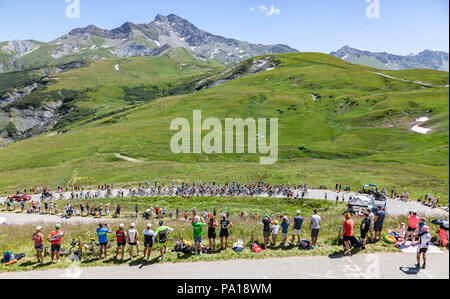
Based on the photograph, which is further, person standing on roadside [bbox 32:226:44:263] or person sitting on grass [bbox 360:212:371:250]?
person sitting on grass [bbox 360:212:371:250]

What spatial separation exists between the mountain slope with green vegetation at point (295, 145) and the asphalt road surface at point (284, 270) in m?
13.2

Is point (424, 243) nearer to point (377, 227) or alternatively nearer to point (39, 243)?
point (377, 227)

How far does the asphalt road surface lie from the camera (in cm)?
1272

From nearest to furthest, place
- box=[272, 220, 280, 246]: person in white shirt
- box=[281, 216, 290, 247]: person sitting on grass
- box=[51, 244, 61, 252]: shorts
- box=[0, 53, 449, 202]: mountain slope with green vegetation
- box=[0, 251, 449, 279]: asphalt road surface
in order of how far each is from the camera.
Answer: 1. box=[0, 251, 449, 279]: asphalt road surface
2. box=[51, 244, 61, 252]: shorts
3. box=[281, 216, 290, 247]: person sitting on grass
4. box=[272, 220, 280, 246]: person in white shirt
5. box=[0, 53, 449, 202]: mountain slope with green vegetation

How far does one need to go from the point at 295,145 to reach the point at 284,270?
78768mm

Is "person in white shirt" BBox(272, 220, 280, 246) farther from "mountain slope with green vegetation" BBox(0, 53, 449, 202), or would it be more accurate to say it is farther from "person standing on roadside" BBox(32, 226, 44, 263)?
"mountain slope with green vegetation" BBox(0, 53, 449, 202)

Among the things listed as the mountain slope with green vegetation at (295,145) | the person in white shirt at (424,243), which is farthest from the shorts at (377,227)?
the mountain slope with green vegetation at (295,145)

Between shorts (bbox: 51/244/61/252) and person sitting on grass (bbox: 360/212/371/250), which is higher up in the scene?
person sitting on grass (bbox: 360/212/371/250)

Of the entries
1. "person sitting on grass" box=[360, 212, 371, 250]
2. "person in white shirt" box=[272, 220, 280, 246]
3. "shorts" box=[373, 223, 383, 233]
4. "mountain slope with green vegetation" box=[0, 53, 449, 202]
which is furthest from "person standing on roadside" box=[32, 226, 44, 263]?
"mountain slope with green vegetation" box=[0, 53, 449, 202]

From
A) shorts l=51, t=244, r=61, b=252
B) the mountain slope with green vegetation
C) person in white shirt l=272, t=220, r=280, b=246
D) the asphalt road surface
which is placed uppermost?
the mountain slope with green vegetation

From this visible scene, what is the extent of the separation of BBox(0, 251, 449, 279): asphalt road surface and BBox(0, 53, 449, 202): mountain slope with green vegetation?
13.2 m

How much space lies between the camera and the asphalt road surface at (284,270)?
41.7 ft
